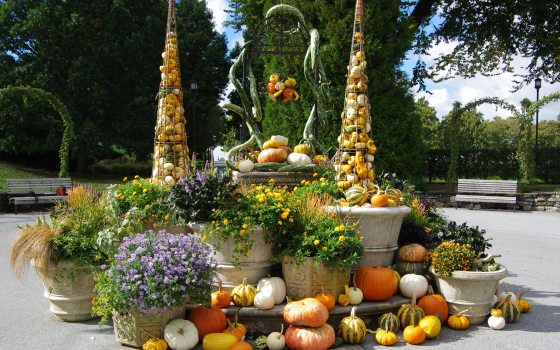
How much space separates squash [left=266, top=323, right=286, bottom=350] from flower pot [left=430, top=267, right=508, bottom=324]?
169cm

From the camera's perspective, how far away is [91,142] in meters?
21.1

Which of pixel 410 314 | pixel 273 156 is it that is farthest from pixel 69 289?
pixel 410 314

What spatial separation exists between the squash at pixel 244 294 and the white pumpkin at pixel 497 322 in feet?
6.97

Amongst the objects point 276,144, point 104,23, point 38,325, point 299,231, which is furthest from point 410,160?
point 104,23

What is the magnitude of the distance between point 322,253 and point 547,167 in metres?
15.8

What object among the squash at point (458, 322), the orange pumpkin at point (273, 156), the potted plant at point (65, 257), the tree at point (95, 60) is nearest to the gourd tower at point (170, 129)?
the orange pumpkin at point (273, 156)

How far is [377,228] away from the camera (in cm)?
476

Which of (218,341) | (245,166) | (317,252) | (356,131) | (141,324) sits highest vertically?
(356,131)

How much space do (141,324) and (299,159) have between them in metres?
2.90

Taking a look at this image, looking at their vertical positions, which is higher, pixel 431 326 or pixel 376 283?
pixel 376 283

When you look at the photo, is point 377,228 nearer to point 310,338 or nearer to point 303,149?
point 310,338

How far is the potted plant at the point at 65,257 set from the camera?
4.27 m

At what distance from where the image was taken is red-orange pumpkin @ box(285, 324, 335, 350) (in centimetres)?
377

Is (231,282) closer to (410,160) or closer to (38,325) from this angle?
(38,325)
